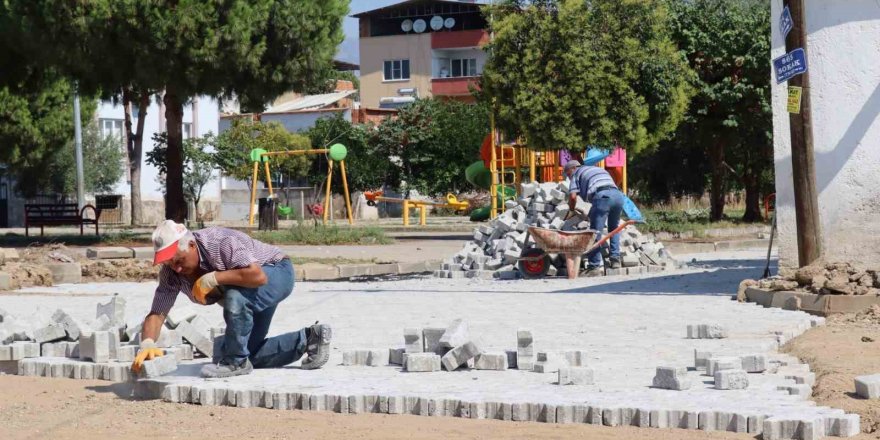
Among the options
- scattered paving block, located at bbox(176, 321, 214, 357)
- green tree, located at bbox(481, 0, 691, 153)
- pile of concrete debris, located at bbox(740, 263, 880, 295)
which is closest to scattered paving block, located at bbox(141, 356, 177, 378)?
scattered paving block, located at bbox(176, 321, 214, 357)

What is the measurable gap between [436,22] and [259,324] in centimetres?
7207

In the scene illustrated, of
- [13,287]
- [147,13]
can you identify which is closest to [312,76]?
[147,13]

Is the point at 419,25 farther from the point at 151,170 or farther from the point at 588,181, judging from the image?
the point at 588,181

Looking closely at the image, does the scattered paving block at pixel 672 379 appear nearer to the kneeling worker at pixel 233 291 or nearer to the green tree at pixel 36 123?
the kneeling worker at pixel 233 291

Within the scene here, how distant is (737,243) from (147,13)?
525 inches

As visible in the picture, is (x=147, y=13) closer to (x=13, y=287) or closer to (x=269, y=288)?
(x=13, y=287)

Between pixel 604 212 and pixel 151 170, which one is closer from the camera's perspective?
pixel 604 212

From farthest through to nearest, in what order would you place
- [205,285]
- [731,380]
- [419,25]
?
[419,25]
[205,285]
[731,380]

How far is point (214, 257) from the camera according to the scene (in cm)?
818

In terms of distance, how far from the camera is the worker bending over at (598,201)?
18.5 meters

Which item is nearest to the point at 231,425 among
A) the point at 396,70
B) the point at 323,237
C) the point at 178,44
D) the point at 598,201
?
the point at 598,201

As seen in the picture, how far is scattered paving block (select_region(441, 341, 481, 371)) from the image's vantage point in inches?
336

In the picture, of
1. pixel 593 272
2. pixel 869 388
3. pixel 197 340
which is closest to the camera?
pixel 869 388

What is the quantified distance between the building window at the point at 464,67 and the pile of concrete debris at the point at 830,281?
2601 inches
